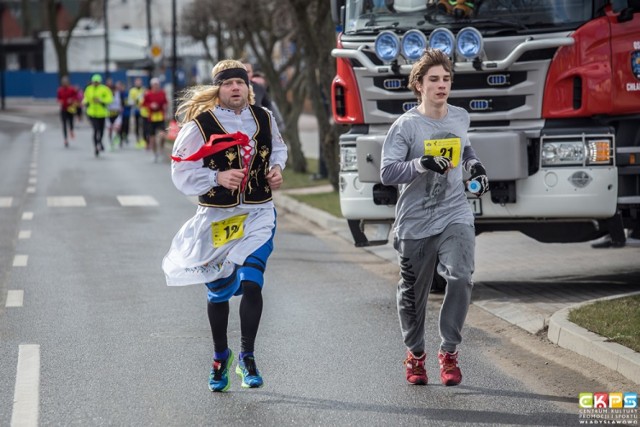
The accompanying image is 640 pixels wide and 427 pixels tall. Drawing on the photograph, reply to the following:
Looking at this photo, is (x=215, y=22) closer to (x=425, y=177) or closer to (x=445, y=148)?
(x=425, y=177)

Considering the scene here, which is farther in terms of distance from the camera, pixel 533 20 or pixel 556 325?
pixel 533 20

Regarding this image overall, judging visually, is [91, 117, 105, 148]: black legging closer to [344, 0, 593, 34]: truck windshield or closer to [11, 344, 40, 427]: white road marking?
[344, 0, 593, 34]: truck windshield

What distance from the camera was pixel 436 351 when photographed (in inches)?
335

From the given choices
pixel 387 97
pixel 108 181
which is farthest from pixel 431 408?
pixel 108 181

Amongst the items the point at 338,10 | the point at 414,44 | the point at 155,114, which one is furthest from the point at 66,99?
the point at 414,44

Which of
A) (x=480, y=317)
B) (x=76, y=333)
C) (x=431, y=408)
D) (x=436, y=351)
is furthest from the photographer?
(x=480, y=317)

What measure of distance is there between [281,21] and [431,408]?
82.7 ft

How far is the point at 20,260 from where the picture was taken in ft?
44.1

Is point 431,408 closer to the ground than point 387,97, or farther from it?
closer to the ground

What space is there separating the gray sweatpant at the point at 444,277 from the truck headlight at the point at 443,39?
10.2ft

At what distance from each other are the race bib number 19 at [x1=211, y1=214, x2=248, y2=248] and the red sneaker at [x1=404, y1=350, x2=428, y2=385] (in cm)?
118

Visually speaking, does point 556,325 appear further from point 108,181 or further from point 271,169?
point 108,181

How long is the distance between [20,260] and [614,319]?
675cm

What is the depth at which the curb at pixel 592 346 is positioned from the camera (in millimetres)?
7484
